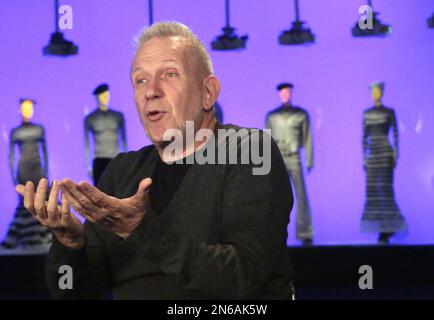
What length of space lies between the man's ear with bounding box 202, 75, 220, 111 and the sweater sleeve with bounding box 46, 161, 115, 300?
313 millimetres

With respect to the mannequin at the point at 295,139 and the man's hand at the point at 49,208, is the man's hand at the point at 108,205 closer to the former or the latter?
the man's hand at the point at 49,208

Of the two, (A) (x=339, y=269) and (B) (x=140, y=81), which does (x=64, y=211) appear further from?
(A) (x=339, y=269)

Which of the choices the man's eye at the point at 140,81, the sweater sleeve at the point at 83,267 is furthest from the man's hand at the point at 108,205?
the man's eye at the point at 140,81

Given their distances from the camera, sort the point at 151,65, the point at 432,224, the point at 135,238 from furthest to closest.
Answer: the point at 432,224
the point at 151,65
the point at 135,238

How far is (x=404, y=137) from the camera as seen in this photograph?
23.7 feet

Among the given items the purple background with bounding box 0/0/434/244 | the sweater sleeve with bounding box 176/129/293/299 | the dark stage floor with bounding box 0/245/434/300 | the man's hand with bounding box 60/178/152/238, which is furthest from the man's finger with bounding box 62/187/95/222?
the purple background with bounding box 0/0/434/244

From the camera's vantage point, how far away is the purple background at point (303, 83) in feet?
23.7

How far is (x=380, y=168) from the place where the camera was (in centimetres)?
599

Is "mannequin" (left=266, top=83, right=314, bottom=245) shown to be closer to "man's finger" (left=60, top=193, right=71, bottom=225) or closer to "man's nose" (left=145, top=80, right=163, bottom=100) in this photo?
"man's nose" (left=145, top=80, right=163, bottom=100)
